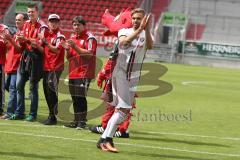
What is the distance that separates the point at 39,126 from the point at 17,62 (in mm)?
1725

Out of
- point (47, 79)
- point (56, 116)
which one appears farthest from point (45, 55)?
point (56, 116)

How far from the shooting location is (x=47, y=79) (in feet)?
43.2

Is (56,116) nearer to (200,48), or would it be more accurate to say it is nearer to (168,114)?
(168,114)

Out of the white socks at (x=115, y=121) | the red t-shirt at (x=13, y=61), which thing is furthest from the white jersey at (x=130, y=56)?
the red t-shirt at (x=13, y=61)

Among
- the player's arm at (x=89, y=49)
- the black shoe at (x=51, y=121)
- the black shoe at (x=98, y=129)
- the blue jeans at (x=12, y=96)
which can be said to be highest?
the player's arm at (x=89, y=49)

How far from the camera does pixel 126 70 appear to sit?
10.4m

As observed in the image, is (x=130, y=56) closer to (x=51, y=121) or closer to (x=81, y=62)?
(x=81, y=62)

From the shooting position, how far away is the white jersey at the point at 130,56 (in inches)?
406

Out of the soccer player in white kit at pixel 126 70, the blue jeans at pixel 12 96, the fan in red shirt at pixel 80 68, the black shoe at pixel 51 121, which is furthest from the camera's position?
the blue jeans at pixel 12 96

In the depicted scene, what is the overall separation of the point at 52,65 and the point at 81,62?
752 millimetres

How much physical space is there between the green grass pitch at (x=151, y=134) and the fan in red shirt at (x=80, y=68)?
499 mm

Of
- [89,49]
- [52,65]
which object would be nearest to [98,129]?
[89,49]

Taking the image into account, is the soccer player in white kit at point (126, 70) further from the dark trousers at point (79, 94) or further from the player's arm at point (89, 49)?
the dark trousers at point (79, 94)

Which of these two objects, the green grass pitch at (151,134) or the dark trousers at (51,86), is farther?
the dark trousers at (51,86)
